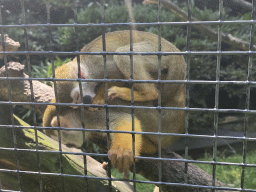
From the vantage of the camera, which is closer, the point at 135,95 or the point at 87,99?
the point at 87,99

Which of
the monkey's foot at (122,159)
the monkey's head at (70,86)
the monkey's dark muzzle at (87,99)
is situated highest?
the monkey's head at (70,86)

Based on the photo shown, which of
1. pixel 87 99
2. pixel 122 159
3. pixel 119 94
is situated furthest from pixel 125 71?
pixel 122 159

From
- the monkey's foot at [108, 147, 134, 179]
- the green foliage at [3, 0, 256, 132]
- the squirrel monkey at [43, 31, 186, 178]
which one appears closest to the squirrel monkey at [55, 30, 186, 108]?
the squirrel monkey at [43, 31, 186, 178]

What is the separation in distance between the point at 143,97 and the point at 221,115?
11.1 ft

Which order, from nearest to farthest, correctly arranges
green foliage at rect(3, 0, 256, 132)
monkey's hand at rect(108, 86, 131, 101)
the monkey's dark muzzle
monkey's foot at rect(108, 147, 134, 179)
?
monkey's foot at rect(108, 147, 134, 179), the monkey's dark muzzle, monkey's hand at rect(108, 86, 131, 101), green foliage at rect(3, 0, 256, 132)

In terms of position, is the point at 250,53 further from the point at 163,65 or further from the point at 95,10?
the point at 95,10

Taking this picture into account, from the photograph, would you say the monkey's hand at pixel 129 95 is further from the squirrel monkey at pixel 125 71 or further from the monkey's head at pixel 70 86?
the monkey's head at pixel 70 86

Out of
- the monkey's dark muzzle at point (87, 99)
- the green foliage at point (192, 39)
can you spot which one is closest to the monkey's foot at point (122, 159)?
the monkey's dark muzzle at point (87, 99)

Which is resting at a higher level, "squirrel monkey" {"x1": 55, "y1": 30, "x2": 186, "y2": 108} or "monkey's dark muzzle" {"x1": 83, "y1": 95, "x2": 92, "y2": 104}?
"squirrel monkey" {"x1": 55, "y1": 30, "x2": 186, "y2": 108}

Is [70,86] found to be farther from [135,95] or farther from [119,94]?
[135,95]

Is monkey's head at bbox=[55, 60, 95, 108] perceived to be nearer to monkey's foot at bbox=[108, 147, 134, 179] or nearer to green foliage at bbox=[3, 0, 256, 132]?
monkey's foot at bbox=[108, 147, 134, 179]

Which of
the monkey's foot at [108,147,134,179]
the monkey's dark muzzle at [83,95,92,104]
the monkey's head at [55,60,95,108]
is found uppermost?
the monkey's head at [55,60,95,108]

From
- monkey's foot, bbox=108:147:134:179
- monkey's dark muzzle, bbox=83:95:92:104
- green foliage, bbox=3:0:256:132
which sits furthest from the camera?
green foliage, bbox=3:0:256:132

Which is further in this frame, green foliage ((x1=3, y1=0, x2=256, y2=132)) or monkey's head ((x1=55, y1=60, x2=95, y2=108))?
green foliage ((x1=3, y1=0, x2=256, y2=132))
